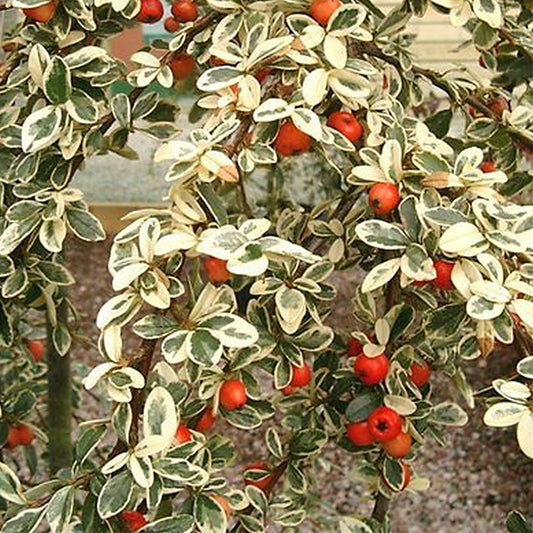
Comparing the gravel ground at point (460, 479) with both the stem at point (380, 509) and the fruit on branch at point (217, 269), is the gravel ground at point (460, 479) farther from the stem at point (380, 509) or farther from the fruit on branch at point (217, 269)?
the fruit on branch at point (217, 269)

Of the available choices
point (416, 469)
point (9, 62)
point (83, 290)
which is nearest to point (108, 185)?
point (83, 290)

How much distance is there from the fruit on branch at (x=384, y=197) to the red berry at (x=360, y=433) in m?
0.30

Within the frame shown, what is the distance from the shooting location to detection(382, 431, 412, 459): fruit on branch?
45.8 inches

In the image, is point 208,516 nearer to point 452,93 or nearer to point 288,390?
point 288,390

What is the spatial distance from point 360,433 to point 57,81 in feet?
1.81

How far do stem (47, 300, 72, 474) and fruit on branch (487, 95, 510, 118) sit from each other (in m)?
0.83

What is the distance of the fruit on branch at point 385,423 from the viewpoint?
113cm

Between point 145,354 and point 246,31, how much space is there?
0.40 metres

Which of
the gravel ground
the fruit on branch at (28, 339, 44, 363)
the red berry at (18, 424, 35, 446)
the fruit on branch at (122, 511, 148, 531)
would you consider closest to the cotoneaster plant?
the fruit on branch at (122, 511, 148, 531)

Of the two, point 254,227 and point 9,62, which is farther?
point 9,62

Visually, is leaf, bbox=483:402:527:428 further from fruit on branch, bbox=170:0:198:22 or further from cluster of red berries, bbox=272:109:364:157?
fruit on branch, bbox=170:0:198:22

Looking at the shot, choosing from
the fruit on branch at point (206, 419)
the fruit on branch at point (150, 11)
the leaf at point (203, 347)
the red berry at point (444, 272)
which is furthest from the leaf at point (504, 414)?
the fruit on branch at point (150, 11)

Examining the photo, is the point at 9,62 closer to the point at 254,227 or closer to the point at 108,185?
the point at 254,227

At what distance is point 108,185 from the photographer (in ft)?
14.7
